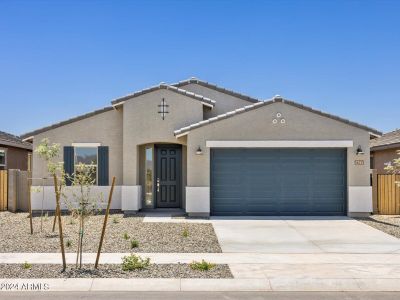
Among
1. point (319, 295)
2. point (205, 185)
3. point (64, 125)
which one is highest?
point (64, 125)

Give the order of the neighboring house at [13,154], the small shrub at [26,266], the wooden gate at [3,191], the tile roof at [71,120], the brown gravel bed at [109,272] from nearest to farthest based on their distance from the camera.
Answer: the brown gravel bed at [109,272] < the small shrub at [26,266] < the tile roof at [71,120] < the wooden gate at [3,191] < the neighboring house at [13,154]

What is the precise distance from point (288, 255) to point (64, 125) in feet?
37.6

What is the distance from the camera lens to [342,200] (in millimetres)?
16609

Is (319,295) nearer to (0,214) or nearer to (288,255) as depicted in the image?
(288,255)

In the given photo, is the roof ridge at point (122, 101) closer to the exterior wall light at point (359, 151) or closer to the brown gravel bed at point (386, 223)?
the exterior wall light at point (359, 151)

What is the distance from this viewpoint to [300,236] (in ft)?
41.5

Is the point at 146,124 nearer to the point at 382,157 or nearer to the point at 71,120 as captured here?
the point at 71,120

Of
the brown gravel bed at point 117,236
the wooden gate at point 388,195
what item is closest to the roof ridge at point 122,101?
the brown gravel bed at point 117,236

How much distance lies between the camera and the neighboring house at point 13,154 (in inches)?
910

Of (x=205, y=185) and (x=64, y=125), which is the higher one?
(x=64, y=125)

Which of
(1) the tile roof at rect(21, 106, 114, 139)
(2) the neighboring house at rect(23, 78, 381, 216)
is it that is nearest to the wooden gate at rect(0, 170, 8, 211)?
(1) the tile roof at rect(21, 106, 114, 139)

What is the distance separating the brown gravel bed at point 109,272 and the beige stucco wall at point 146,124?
8.58 m

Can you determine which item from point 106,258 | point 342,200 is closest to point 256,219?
point 342,200

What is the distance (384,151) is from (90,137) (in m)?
14.7
